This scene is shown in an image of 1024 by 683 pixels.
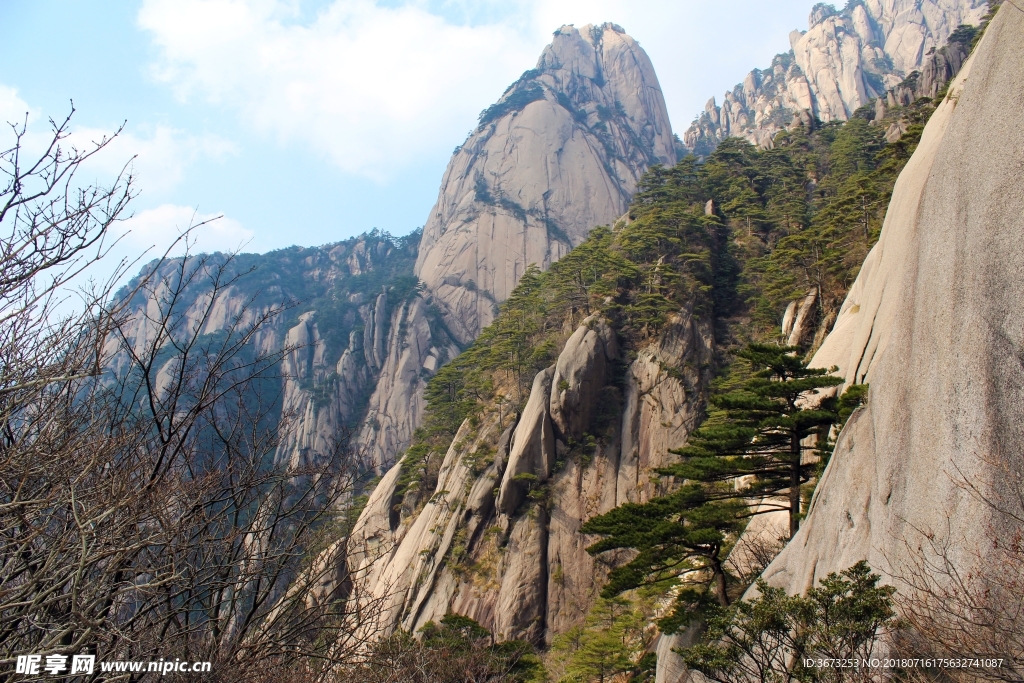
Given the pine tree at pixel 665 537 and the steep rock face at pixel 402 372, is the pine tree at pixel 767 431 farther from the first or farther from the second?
the steep rock face at pixel 402 372

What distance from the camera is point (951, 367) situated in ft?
22.3

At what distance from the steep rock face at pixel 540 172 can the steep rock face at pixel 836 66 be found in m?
17.1

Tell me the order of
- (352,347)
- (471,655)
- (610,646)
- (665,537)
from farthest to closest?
(352,347) → (610,646) → (471,655) → (665,537)

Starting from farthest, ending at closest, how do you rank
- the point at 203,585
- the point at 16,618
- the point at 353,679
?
1. the point at 353,679
2. the point at 203,585
3. the point at 16,618

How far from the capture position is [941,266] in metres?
7.43

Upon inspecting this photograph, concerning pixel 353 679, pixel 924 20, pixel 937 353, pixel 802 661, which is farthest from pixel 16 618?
pixel 924 20

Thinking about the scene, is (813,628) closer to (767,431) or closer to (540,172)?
(767,431)

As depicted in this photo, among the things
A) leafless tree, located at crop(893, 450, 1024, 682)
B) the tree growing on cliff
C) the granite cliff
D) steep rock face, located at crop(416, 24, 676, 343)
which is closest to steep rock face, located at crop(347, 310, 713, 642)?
the tree growing on cliff

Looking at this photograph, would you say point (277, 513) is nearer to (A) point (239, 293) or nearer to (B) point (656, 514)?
(B) point (656, 514)

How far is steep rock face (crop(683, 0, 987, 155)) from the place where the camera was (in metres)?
84.5

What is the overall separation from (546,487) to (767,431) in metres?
13.5

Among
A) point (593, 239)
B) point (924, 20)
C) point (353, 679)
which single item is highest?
point (924, 20)

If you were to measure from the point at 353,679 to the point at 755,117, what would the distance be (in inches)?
4045

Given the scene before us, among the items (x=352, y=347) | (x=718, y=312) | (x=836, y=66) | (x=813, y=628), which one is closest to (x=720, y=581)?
(x=813, y=628)
